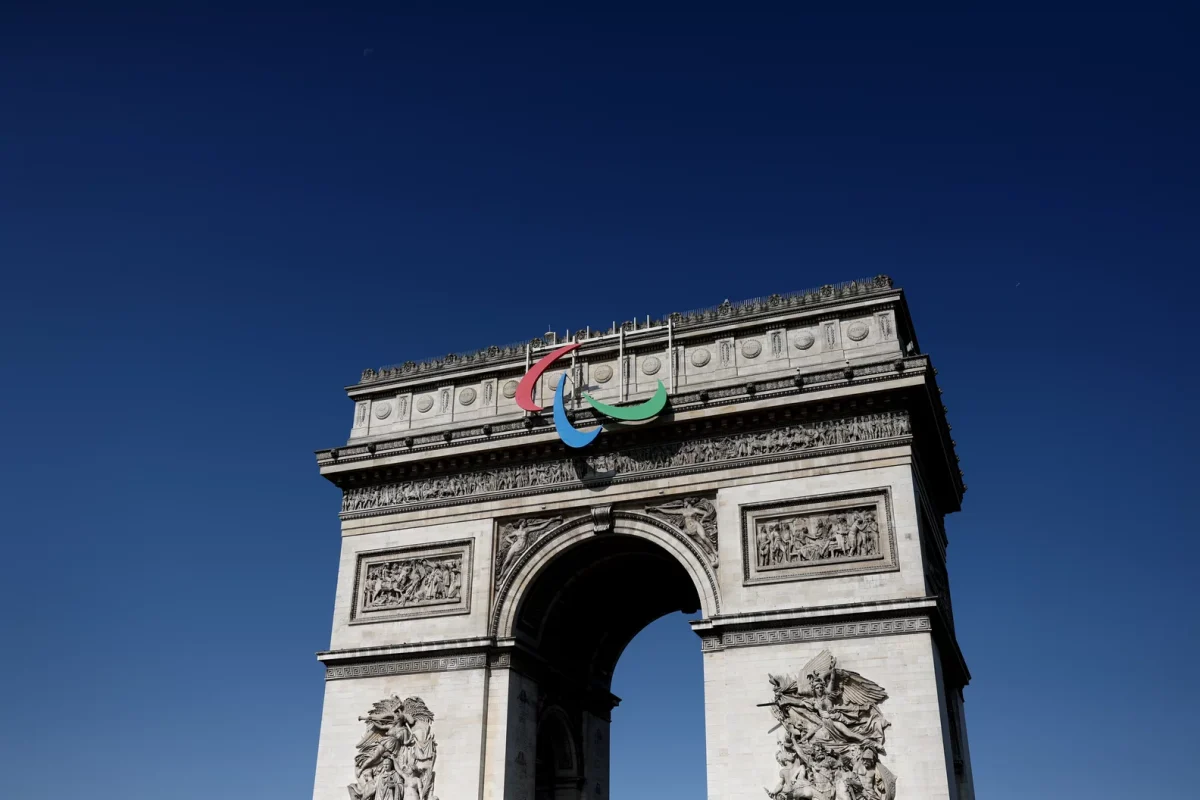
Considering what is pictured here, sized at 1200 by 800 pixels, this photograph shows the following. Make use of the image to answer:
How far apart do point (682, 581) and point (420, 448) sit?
23.7 feet

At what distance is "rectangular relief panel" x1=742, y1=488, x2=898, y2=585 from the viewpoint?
Result: 2220 centimetres

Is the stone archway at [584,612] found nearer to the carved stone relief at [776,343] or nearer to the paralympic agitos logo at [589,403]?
the paralympic agitos logo at [589,403]

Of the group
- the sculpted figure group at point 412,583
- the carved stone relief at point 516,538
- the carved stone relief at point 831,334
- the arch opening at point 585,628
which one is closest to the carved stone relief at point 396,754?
the sculpted figure group at point 412,583

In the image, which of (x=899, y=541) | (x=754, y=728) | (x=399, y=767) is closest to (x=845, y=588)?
(x=899, y=541)

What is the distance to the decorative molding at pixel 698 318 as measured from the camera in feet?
81.9

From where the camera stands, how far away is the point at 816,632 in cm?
2184

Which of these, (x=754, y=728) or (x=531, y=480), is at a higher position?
(x=531, y=480)

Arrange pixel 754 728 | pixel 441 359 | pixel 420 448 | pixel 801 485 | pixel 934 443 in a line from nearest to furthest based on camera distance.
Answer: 1. pixel 754 728
2. pixel 801 485
3. pixel 934 443
4. pixel 420 448
5. pixel 441 359

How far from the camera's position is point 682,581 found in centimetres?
2766

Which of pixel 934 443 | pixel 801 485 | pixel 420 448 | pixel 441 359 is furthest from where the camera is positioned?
pixel 441 359

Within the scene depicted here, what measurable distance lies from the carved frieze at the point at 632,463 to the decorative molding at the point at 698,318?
3.01 m

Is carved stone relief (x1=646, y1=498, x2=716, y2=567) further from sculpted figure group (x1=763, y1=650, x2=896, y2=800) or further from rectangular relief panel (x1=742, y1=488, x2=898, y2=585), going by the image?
sculpted figure group (x1=763, y1=650, x2=896, y2=800)

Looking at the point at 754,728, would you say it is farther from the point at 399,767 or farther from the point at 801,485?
the point at 399,767

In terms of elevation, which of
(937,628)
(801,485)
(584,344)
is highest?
(584,344)
